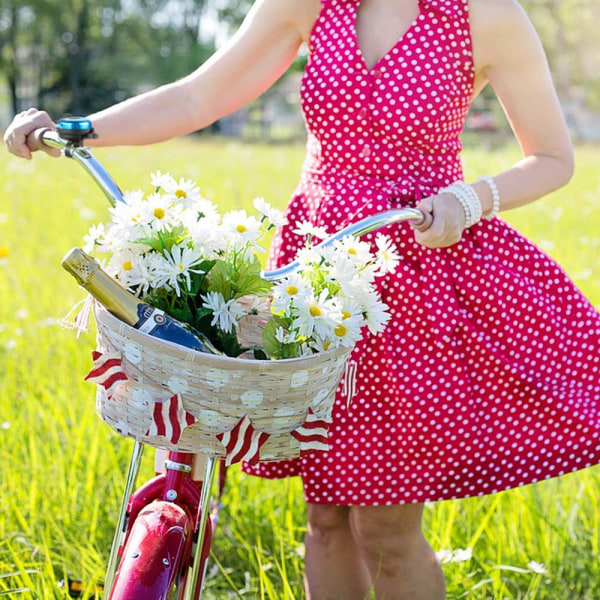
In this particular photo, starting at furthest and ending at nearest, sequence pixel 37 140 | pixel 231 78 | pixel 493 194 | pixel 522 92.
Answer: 1. pixel 231 78
2. pixel 522 92
3. pixel 493 194
4. pixel 37 140

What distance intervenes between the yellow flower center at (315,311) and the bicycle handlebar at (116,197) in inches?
6.2

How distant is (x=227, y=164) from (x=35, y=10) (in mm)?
29588

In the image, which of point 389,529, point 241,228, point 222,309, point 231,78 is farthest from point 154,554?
point 231,78

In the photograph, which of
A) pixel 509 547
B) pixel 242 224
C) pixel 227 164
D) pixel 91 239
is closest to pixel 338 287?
pixel 242 224

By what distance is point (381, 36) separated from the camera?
229 centimetres

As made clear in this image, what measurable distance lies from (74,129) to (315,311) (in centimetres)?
73

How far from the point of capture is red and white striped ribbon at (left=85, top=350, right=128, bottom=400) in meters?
1.45

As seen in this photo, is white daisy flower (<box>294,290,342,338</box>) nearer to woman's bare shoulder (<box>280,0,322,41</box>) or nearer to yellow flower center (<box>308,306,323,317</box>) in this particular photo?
yellow flower center (<box>308,306,323,317</box>)

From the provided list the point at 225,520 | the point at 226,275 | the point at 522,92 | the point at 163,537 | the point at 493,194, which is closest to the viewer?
the point at 226,275

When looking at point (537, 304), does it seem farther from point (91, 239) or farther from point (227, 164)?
point (227, 164)

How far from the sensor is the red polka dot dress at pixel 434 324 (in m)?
2.20

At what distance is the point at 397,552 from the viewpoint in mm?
2277

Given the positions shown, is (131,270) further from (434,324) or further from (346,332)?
(434,324)

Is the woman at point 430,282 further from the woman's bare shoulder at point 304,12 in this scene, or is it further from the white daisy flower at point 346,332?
the white daisy flower at point 346,332
